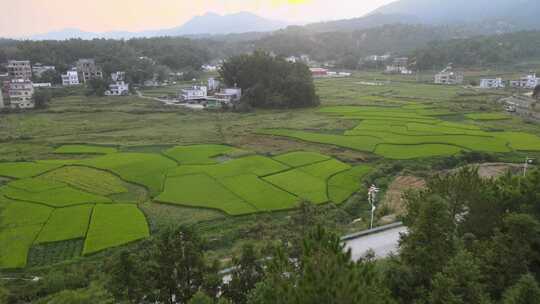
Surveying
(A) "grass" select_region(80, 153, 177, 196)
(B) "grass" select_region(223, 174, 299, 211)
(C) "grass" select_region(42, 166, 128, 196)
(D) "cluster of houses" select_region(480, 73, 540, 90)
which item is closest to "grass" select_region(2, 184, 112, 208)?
(C) "grass" select_region(42, 166, 128, 196)

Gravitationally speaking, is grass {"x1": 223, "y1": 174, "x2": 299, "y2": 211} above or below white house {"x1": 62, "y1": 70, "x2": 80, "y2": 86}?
below

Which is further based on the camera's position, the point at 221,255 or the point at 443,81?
the point at 443,81

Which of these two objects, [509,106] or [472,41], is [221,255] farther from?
[472,41]

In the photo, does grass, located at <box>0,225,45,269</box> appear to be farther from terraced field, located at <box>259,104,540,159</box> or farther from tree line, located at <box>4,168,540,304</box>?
terraced field, located at <box>259,104,540,159</box>

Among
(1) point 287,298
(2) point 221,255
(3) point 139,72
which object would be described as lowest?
(2) point 221,255

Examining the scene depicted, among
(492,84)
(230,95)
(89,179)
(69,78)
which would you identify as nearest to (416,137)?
(89,179)

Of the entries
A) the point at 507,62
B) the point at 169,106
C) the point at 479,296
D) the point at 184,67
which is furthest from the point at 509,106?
the point at 184,67
